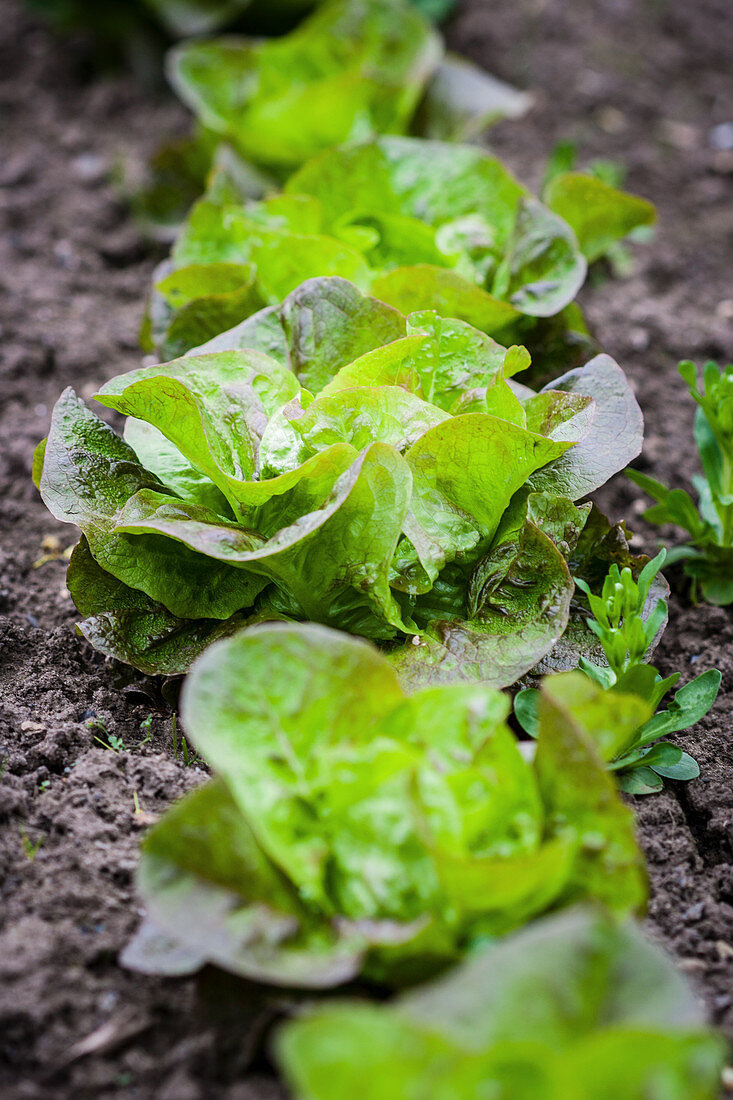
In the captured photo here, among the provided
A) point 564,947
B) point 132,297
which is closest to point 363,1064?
point 564,947

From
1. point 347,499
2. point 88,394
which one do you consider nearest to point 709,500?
→ point 347,499

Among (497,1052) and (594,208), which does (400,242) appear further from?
(497,1052)

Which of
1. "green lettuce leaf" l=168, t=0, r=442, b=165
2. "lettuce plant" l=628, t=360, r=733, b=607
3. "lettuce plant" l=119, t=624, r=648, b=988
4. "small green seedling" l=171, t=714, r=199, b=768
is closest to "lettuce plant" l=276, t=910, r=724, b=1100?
"lettuce plant" l=119, t=624, r=648, b=988

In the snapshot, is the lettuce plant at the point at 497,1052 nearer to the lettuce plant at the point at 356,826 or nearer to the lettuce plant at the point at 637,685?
the lettuce plant at the point at 356,826

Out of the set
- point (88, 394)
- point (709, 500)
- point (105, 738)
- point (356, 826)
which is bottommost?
point (88, 394)

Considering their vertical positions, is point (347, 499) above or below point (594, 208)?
below

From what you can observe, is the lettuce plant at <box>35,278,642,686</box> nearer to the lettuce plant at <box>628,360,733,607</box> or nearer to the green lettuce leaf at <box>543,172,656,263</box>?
the lettuce plant at <box>628,360,733,607</box>

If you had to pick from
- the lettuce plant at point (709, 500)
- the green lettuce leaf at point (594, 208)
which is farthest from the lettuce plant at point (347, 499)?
the green lettuce leaf at point (594, 208)
